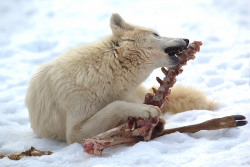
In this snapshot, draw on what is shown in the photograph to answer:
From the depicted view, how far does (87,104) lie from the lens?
297 cm

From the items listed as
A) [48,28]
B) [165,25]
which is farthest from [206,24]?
[48,28]

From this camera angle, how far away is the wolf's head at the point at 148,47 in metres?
3.12

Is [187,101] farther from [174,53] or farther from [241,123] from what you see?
[241,123]

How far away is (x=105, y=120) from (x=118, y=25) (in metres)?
1.18

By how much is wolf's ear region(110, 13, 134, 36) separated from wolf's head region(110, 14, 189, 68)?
23 mm

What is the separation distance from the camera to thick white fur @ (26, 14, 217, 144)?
9.57ft

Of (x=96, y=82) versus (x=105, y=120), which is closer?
(x=105, y=120)

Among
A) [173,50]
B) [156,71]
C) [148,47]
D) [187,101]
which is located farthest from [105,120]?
[156,71]

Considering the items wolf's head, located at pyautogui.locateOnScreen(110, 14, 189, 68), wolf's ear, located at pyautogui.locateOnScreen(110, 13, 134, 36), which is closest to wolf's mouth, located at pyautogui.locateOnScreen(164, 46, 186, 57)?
wolf's head, located at pyautogui.locateOnScreen(110, 14, 189, 68)

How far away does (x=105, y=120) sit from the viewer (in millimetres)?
2824

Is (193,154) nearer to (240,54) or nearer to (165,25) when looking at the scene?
(240,54)

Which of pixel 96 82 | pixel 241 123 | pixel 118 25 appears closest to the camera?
pixel 241 123

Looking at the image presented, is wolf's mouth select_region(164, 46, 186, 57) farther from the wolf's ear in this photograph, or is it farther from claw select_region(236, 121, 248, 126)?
claw select_region(236, 121, 248, 126)

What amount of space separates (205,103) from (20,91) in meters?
3.25
